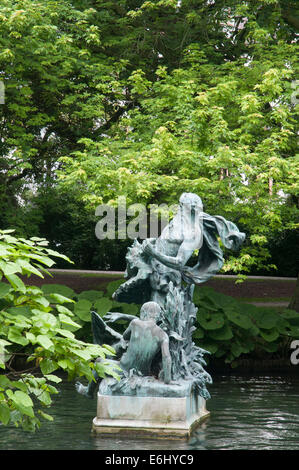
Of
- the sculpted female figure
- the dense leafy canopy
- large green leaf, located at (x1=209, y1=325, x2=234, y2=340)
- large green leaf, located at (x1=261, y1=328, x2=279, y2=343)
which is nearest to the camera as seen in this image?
the sculpted female figure

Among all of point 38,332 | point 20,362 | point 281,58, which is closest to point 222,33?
point 281,58

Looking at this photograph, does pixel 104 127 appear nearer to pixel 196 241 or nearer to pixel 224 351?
pixel 224 351

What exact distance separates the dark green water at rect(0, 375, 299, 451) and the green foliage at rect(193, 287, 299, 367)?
2.38m

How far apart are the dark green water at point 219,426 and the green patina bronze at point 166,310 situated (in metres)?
0.59

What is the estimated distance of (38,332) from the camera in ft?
15.2

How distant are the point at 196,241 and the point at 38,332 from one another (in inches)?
228

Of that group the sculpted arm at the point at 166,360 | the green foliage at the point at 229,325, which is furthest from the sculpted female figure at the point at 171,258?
the green foliage at the point at 229,325

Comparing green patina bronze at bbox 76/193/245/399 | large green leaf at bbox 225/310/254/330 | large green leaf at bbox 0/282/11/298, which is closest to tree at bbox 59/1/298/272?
large green leaf at bbox 225/310/254/330

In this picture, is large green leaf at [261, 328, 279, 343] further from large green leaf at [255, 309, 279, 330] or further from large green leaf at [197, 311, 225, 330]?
large green leaf at [197, 311, 225, 330]

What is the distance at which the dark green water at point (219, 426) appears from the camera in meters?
8.66

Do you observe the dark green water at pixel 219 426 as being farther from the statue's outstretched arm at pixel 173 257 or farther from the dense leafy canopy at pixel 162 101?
the dense leafy canopy at pixel 162 101

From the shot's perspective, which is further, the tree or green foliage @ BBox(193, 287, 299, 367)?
green foliage @ BBox(193, 287, 299, 367)

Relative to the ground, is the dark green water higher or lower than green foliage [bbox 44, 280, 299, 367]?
lower

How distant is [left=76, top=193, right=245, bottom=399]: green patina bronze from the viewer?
30.6 feet
